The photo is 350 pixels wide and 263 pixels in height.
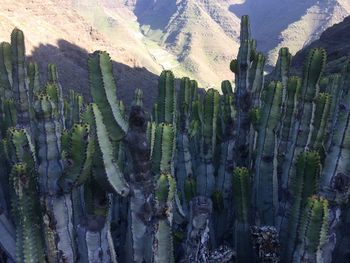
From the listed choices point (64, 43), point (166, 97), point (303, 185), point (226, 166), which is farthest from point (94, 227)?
point (64, 43)

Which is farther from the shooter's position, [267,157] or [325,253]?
[267,157]

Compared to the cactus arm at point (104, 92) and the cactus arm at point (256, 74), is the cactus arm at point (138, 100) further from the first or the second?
the cactus arm at point (256, 74)

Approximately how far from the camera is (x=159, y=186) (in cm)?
432

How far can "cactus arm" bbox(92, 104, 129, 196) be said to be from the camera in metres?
4.32

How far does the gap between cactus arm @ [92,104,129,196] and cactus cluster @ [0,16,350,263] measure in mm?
10

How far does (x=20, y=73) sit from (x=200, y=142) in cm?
324

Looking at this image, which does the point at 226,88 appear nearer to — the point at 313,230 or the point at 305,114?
the point at 305,114

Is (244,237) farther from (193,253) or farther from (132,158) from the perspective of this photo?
(132,158)

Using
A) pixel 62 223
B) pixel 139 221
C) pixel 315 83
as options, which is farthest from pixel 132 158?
pixel 315 83

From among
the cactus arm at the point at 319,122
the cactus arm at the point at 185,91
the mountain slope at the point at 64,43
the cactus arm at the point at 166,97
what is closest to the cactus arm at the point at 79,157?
the cactus arm at the point at 166,97

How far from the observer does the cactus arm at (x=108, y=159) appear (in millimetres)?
4324

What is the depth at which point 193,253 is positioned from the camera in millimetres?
4875

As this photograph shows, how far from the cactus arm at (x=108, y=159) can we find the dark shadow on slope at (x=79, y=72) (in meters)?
38.0

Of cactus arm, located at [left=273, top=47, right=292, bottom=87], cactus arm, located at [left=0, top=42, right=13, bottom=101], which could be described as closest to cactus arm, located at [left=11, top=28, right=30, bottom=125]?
cactus arm, located at [left=0, top=42, right=13, bottom=101]
